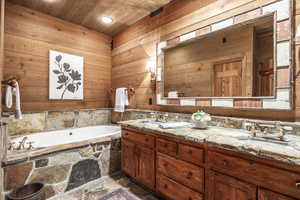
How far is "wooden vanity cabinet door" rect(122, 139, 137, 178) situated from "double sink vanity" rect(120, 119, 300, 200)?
0.02 meters

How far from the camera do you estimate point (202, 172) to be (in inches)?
49.4

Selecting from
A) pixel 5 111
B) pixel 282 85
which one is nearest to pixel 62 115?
pixel 5 111

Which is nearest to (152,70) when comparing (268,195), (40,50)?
(40,50)

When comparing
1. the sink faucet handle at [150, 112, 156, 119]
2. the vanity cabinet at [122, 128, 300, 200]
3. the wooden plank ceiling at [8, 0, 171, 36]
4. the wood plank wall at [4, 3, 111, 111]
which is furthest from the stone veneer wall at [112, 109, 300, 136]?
the wooden plank ceiling at [8, 0, 171, 36]

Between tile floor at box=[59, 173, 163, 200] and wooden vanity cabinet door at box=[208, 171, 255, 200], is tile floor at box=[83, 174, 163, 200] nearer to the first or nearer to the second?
tile floor at box=[59, 173, 163, 200]

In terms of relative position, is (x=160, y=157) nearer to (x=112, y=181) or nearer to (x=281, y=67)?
(x=112, y=181)

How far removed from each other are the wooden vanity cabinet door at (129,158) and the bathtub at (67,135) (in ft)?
1.30

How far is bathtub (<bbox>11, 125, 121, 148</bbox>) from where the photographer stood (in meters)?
2.32

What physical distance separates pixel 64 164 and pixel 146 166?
3.42ft

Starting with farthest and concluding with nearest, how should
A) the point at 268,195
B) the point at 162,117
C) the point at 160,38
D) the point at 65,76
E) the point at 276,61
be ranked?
the point at 65,76
the point at 160,38
the point at 162,117
the point at 276,61
the point at 268,195

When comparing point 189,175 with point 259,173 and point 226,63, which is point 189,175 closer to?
point 259,173

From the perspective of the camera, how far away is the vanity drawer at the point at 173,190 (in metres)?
1.33

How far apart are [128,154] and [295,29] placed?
7.46 ft

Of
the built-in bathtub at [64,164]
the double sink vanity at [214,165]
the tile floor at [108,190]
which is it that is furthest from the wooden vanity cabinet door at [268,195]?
the built-in bathtub at [64,164]
